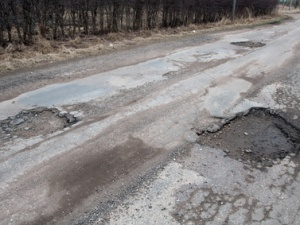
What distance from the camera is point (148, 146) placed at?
430 centimetres

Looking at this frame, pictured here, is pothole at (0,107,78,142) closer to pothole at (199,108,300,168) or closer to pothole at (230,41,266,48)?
pothole at (199,108,300,168)

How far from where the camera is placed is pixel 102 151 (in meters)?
4.13

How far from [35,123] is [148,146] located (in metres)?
1.89

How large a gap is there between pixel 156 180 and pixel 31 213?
54.8 inches

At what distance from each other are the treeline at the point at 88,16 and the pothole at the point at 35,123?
16.1 feet

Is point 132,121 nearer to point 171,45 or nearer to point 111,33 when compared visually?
point 171,45

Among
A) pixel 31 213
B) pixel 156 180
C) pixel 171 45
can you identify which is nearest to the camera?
pixel 31 213

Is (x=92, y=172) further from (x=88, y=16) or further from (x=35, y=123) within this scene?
(x=88, y=16)

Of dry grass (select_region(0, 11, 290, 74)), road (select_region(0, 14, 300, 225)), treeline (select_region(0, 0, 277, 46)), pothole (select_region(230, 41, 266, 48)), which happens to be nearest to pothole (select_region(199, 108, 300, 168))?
road (select_region(0, 14, 300, 225))

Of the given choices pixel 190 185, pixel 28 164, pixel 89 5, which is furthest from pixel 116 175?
pixel 89 5

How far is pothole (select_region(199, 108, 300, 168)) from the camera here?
13.6 feet

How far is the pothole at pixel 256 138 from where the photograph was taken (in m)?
4.15

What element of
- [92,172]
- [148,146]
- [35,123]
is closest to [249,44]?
[148,146]

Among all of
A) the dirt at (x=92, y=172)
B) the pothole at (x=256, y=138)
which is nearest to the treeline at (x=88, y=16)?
the dirt at (x=92, y=172)
